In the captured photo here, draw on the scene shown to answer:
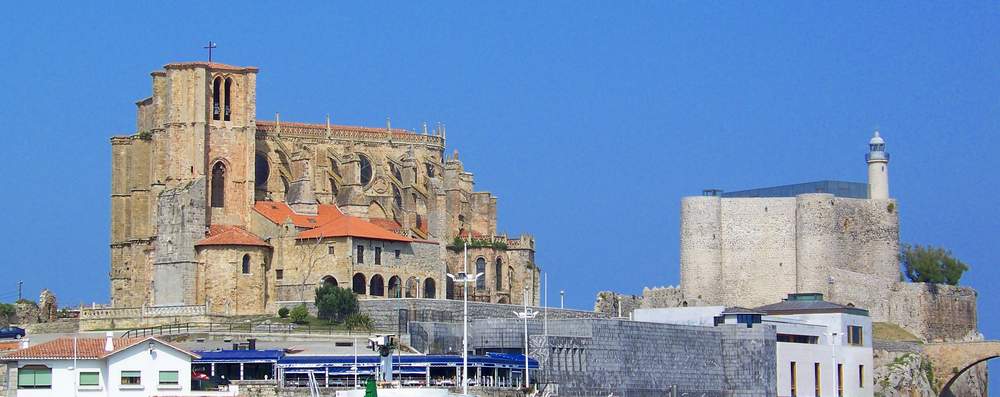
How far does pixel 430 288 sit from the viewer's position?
12262cm

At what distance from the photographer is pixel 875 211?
127750 millimetres

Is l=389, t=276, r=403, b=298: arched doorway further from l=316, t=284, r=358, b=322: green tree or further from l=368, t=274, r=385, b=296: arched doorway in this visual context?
l=316, t=284, r=358, b=322: green tree

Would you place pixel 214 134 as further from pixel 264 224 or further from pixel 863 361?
pixel 863 361

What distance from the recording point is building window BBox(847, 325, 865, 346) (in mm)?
114438

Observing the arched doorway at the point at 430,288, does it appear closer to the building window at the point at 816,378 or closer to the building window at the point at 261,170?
the building window at the point at 261,170

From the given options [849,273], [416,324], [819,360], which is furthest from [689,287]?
[416,324]

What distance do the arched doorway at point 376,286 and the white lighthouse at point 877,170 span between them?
95.4 feet

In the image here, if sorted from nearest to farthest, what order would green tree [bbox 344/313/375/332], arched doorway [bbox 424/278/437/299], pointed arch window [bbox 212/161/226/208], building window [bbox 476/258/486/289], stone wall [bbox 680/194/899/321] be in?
green tree [bbox 344/313/375/332] < pointed arch window [bbox 212/161/226/208] < arched doorway [bbox 424/278/437/299] < stone wall [bbox 680/194/899/321] < building window [bbox 476/258/486/289]

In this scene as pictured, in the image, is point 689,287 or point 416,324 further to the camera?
point 689,287

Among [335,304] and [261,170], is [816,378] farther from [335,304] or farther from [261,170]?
[261,170]

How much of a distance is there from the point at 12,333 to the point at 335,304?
51.0ft

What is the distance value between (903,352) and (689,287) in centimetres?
1338

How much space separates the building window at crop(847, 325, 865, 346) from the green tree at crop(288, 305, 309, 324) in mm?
26931

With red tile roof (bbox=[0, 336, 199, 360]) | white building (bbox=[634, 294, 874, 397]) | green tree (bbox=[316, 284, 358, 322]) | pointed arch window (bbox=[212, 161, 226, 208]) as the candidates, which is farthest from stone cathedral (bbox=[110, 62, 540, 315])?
red tile roof (bbox=[0, 336, 199, 360])
